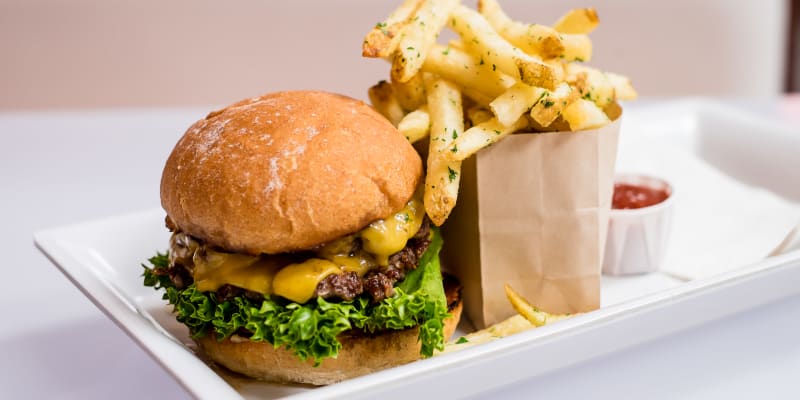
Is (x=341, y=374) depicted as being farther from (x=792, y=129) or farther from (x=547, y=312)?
(x=792, y=129)

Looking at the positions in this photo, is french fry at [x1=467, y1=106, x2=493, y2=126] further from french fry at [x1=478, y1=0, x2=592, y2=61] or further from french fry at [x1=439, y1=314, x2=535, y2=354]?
french fry at [x1=439, y1=314, x2=535, y2=354]

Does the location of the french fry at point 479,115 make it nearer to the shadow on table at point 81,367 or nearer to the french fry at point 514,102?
the french fry at point 514,102

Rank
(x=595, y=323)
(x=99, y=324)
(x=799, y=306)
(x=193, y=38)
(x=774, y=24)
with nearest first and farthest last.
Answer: (x=595, y=323) < (x=799, y=306) < (x=99, y=324) < (x=193, y=38) < (x=774, y=24)

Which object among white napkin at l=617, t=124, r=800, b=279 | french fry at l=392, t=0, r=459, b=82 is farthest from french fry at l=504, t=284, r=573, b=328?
white napkin at l=617, t=124, r=800, b=279

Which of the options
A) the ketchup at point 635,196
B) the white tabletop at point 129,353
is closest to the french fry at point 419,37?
the white tabletop at point 129,353

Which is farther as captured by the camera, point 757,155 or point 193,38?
point 193,38

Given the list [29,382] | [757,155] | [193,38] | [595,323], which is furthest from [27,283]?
[193,38]

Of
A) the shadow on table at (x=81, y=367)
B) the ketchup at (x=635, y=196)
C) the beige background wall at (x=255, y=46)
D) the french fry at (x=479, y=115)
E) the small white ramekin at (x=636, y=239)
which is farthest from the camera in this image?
the beige background wall at (x=255, y=46)
